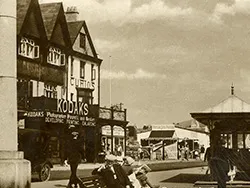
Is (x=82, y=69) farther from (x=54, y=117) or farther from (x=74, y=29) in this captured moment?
(x=54, y=117)

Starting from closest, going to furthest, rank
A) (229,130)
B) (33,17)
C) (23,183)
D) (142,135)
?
(23,183) < (229,130) < (33,17) < (142,135)

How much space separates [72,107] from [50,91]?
217 cm

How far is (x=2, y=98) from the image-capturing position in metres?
12.0

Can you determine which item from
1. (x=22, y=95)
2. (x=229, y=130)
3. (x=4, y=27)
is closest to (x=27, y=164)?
(x=4, y=27)

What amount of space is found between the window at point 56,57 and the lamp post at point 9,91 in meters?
29.3

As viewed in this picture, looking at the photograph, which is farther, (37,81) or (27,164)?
(37,81)

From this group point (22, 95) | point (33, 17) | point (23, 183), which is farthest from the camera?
point (33, 17)

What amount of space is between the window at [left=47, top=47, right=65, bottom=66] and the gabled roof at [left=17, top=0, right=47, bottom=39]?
5.02ft

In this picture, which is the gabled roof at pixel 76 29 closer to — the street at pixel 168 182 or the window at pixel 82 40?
the window at pixel 82 40

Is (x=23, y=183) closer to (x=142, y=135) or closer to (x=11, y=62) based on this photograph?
(x=11, y=62)

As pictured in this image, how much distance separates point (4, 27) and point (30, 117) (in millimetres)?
25914

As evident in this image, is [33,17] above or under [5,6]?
above

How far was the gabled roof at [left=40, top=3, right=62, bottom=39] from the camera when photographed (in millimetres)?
41750

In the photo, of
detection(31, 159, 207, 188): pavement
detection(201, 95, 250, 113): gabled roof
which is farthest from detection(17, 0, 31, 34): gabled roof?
detection(201, 95, 250, 113): gabled roof
